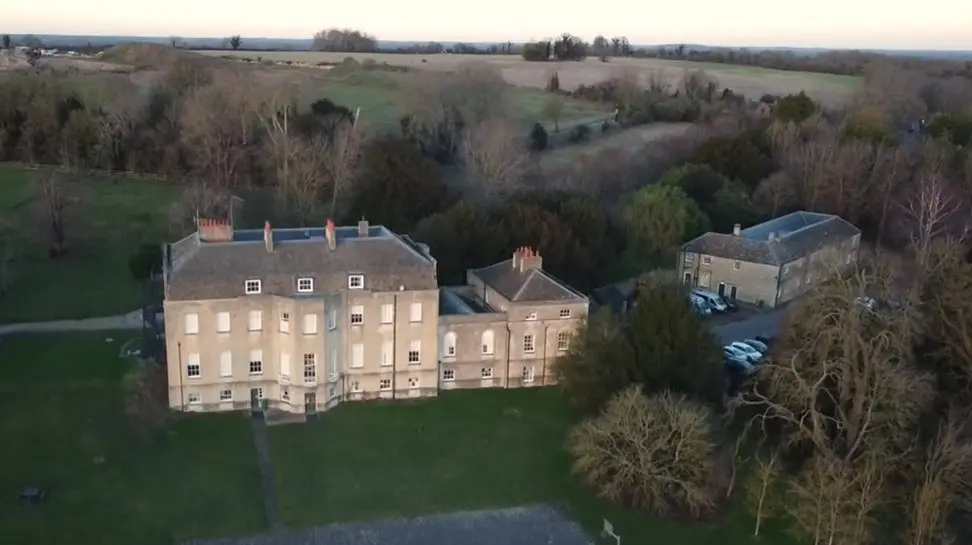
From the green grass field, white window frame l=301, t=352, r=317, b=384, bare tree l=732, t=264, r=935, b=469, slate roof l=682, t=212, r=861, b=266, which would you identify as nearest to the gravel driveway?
bare tree l=732, t=264, r=935, b=469

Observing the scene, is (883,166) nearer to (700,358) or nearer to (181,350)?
(700,358)

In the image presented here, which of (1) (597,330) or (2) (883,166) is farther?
(2) (883,166)

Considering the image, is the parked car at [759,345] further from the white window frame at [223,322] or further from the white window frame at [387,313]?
the white window frame at [223,322]

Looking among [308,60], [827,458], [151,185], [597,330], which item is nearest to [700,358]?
[597,330]

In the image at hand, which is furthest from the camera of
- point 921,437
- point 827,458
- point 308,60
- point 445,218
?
point 308,60

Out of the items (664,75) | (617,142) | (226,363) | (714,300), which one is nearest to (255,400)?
(226,363)

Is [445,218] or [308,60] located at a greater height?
[308,60]

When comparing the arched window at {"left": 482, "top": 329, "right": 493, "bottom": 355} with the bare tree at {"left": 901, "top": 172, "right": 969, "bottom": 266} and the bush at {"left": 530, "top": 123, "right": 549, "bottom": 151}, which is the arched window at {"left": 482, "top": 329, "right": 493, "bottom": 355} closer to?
the bare tree at {"left": 901, "top": 172, "right": 969, "bottom": 266}
